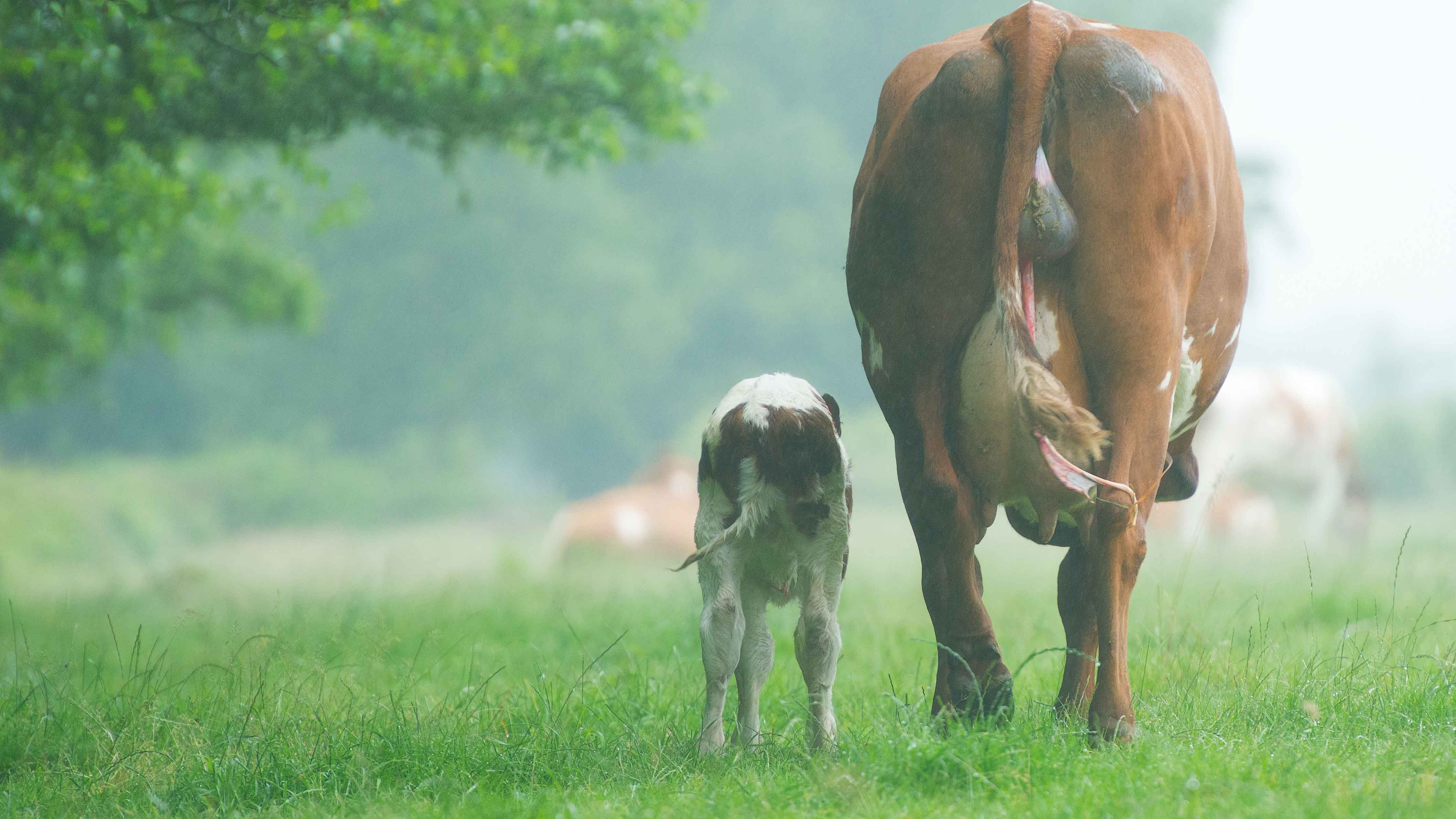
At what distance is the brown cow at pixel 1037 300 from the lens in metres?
3.17

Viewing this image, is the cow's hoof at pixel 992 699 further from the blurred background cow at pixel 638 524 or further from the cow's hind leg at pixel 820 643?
the blurred background cow at pixel 638 524

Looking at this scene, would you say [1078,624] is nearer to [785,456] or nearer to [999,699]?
[999,699]

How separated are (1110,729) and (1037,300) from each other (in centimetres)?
121

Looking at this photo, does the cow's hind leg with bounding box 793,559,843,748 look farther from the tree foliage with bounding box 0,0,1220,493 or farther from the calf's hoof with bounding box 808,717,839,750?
the tree foliage with bounding box 0,0,1220,493

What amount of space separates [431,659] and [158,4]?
3.56 metres

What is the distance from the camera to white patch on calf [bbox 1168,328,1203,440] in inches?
141

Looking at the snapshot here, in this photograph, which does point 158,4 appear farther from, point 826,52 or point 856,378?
point 826,52

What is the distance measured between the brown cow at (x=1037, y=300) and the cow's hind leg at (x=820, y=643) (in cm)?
33

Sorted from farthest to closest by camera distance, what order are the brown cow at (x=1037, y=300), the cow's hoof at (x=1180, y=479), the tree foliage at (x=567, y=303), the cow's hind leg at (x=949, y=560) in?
the tree foliage at (x=567, y=303) < the cow's hoof at (x=1180, y=479) < the cow's hind leg at (x=949, y=560) < the brown cow at (x=1037, y=300)

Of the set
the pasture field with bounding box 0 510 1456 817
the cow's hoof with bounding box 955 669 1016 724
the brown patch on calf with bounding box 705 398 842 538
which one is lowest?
the pasture field with bounding box 0 510 1456 817

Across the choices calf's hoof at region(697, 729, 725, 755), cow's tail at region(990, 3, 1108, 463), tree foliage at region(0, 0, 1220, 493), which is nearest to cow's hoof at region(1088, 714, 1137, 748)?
cow's tail at region(990, 3, 1108, 463)

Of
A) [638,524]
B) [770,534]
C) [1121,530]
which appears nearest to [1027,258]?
[1121,530]

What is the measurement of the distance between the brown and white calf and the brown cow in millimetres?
272

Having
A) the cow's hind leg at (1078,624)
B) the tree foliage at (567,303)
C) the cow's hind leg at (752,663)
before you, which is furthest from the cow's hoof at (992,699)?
the tree foliage at (567,303)
